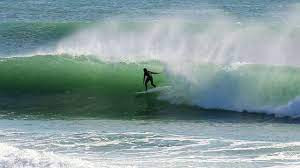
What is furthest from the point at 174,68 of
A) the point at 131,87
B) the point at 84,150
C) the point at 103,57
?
the point at 84,150

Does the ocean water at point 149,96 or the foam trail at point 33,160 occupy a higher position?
the ocean water at point 149,96

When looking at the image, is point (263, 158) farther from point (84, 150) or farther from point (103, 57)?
point (103, 57)

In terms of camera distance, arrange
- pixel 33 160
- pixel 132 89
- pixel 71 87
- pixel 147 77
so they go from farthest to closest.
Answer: pixel 71 87
pixel 132 89
pixel 147 77
pixel 33 160

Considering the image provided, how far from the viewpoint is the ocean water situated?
47.0ft

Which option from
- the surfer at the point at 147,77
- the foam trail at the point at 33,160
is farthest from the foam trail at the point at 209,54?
the foam trail at the point at 33,160

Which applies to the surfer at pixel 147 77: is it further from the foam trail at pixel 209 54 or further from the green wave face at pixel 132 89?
the foam trail at pixel 209 54

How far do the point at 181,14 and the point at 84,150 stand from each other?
22.5 meters

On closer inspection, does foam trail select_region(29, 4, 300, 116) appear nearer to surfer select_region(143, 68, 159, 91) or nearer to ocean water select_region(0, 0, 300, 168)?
ocean water select_region(0, 0, 300, 168)

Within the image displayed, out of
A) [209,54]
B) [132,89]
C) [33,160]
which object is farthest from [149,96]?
[33,160]

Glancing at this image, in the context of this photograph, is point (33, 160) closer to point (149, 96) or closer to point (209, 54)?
point (149, 96)

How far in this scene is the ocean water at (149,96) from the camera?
1434 cm

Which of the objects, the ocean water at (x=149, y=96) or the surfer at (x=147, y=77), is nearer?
the ocean water at (x=149, y=96)

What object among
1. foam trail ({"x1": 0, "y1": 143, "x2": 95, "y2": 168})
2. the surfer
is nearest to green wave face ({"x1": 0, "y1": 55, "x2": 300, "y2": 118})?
the surfer

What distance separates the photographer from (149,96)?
21875mm
